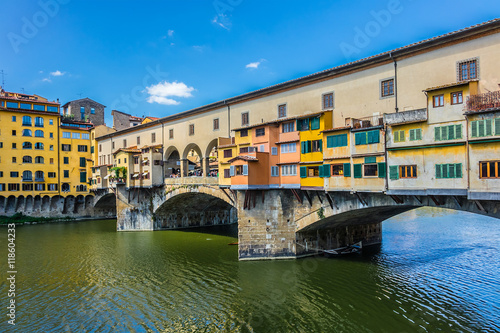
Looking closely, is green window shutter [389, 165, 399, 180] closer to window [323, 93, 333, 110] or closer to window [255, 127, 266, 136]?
window [323, 93, 333, 110]

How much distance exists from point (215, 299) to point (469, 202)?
1505 cm

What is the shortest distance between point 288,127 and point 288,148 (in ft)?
5.45

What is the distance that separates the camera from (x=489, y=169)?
53.1ft

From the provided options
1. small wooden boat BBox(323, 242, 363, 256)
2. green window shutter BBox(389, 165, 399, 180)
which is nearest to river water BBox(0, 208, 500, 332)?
small wooden boat BBox(323, 242, 363, 256)

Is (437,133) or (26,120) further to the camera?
(26,120)

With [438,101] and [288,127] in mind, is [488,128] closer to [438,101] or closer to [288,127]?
[438,101]

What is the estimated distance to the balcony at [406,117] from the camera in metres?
18.5

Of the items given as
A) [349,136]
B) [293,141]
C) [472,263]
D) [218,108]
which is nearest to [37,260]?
[218,108]

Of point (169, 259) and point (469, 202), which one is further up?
point (469, 202)

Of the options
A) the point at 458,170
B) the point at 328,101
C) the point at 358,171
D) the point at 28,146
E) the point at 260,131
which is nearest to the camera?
the point at 458,170

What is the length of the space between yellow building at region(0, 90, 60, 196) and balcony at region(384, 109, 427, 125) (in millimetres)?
57772

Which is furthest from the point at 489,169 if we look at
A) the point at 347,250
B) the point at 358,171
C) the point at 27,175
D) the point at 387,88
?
the point at 27,175

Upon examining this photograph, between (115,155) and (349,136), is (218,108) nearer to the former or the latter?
(349,136)

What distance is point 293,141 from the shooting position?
25.9 meters
